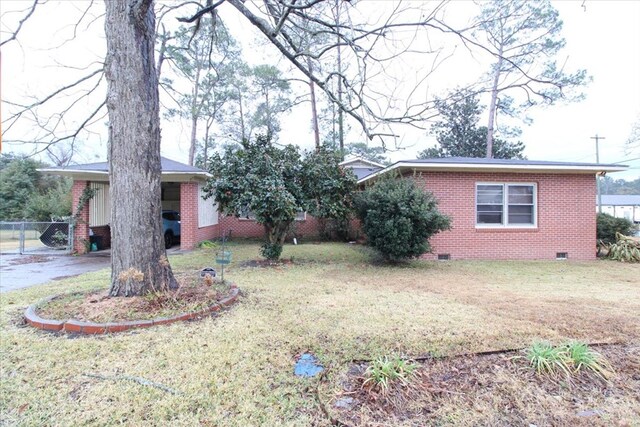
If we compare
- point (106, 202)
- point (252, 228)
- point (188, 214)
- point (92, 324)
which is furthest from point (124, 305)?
point (252, 228)

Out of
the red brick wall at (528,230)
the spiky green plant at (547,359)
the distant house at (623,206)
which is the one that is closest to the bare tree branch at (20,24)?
the spiky green plant at (547,359)

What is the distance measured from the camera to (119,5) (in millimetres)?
4906

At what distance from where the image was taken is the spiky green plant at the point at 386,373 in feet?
9.45

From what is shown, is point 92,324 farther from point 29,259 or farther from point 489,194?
point 489,194

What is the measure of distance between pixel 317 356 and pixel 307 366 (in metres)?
0.22

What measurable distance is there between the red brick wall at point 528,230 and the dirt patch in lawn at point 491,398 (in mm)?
7345

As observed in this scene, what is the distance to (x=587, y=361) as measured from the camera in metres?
3.19

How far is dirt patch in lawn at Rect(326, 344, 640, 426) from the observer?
2531mm

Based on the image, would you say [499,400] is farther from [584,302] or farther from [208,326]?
[584,302]

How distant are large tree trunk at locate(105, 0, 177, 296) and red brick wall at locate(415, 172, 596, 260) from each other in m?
7.58

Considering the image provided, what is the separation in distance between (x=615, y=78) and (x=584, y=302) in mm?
5453

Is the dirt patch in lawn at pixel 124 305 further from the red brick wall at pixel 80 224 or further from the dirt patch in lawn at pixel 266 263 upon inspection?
the red brick wall at pixel 80 224

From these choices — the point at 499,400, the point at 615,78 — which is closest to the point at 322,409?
the point at 499,400

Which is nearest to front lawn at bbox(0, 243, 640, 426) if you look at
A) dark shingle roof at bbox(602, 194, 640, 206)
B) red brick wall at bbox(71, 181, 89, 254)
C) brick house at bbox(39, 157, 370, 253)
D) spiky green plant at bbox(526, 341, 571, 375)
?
spiky green plant at bbox(526, 341, 571, 375)
